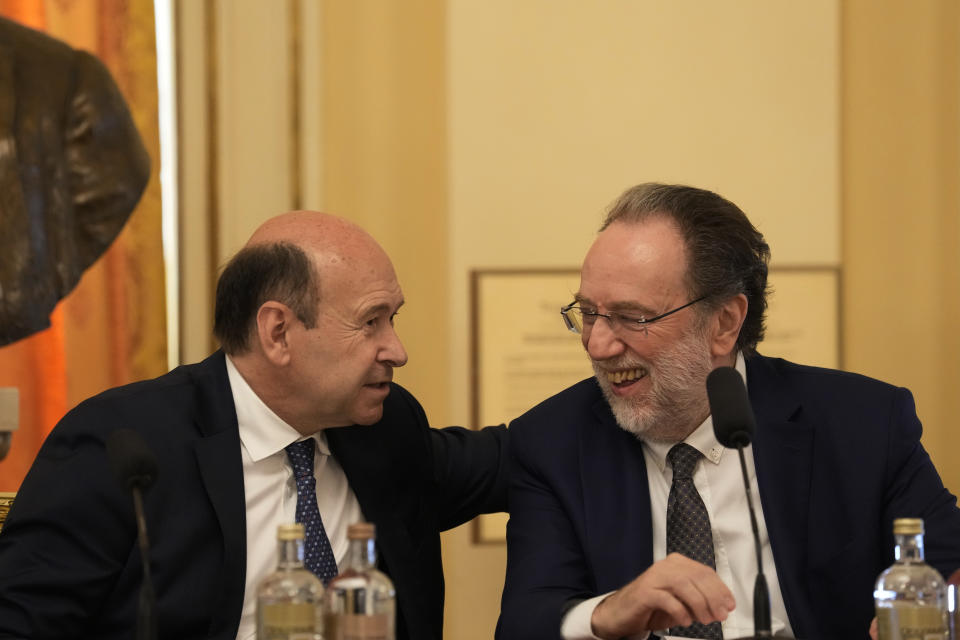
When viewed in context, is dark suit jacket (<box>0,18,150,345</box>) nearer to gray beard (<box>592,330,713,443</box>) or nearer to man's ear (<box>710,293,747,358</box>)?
gray beard (<box>592,330,713,443</box>)

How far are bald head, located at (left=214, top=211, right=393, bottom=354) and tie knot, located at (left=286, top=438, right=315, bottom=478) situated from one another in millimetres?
269

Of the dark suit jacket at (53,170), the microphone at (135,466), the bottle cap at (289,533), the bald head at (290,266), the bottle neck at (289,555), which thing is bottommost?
the bottle neck at (289,555)

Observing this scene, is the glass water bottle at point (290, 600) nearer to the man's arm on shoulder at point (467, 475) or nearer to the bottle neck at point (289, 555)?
the bottle neck at point (289, 555)

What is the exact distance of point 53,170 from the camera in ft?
13.1

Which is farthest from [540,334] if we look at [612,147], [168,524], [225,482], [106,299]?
[168,524]

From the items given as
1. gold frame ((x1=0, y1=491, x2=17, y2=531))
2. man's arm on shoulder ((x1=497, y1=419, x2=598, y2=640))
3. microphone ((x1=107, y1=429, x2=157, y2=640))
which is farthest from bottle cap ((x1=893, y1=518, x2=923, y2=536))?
gold frame ((x1=0, y1=491, x2=17, y2=531))

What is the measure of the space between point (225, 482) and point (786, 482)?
125 cm

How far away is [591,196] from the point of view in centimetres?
441

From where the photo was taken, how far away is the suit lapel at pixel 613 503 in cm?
244

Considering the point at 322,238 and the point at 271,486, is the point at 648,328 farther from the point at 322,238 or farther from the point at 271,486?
the point at 271,486

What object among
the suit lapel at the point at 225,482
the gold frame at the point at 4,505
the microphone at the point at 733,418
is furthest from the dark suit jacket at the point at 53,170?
the microphone at the point at 733,418

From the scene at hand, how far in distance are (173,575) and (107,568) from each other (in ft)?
0.45

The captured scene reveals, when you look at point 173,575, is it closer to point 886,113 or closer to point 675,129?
point 675,129

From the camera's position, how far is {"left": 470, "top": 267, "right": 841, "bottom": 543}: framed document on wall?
4.35m
